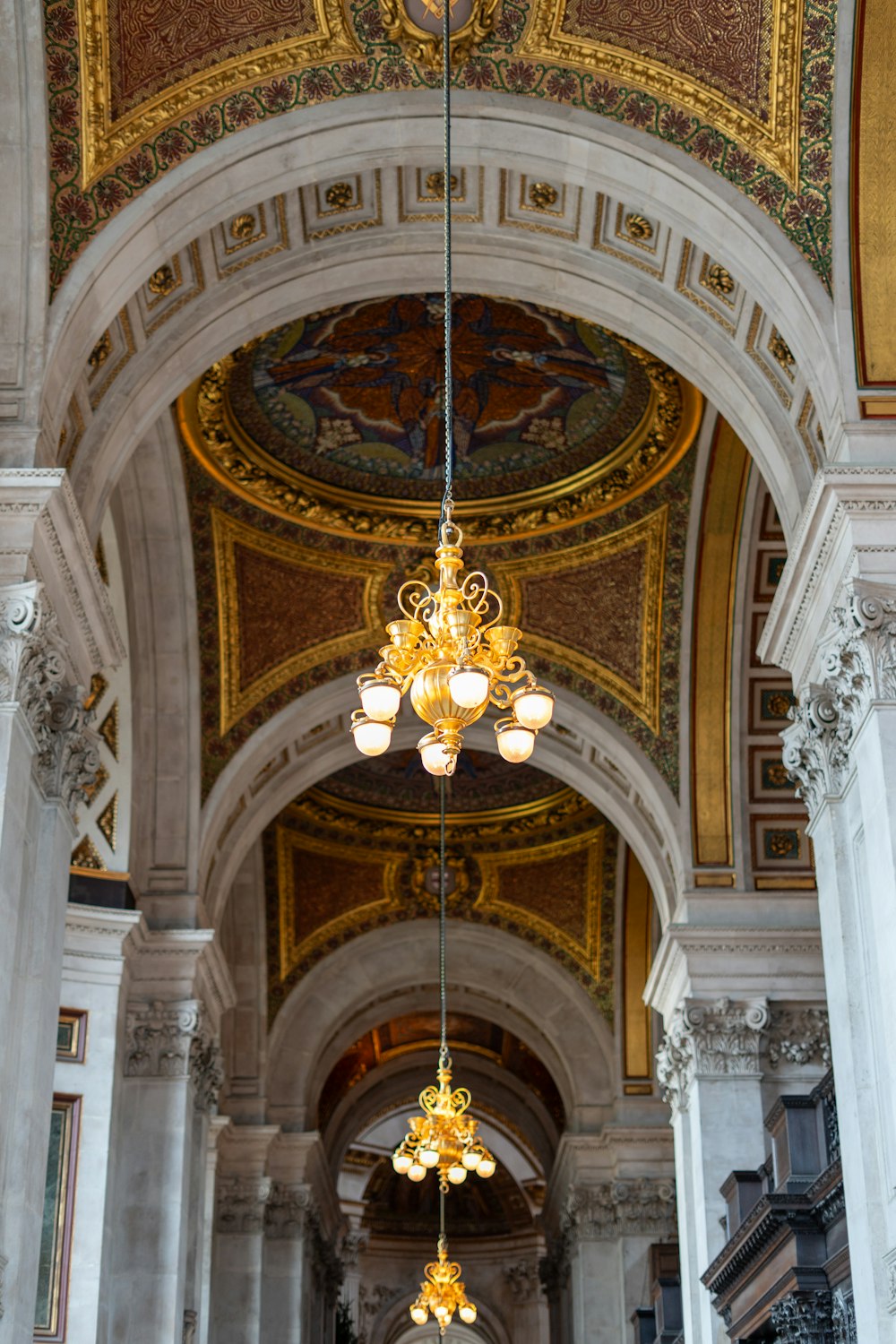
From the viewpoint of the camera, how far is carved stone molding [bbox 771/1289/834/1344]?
10.3 meters

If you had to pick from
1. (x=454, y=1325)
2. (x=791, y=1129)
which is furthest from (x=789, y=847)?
(x=454, y=1325)

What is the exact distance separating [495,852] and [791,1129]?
37.7 ft

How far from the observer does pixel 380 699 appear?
279 inches

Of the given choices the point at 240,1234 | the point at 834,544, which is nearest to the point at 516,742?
the point at 834,544

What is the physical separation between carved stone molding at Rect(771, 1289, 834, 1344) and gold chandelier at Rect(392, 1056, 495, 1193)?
16.6 ft

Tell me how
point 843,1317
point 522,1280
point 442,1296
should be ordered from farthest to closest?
point 522,1280
point 442,1296
point 843,1317

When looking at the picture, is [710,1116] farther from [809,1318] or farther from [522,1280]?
[522,1280]

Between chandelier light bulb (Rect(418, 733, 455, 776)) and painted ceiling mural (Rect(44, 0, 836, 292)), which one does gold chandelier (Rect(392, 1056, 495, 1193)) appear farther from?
chandelier light bulb (Rect(418, 733, 455, 776))

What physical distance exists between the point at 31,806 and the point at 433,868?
13.5 meters

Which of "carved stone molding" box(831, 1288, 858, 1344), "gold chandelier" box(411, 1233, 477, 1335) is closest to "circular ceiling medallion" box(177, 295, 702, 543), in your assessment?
"carved stone molding" box(831, 1288, 858, 1344)

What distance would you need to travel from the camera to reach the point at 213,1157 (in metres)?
19.5

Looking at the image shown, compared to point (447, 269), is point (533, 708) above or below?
below

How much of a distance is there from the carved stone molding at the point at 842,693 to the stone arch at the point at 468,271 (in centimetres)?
123

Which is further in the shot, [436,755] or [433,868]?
[433,868]
